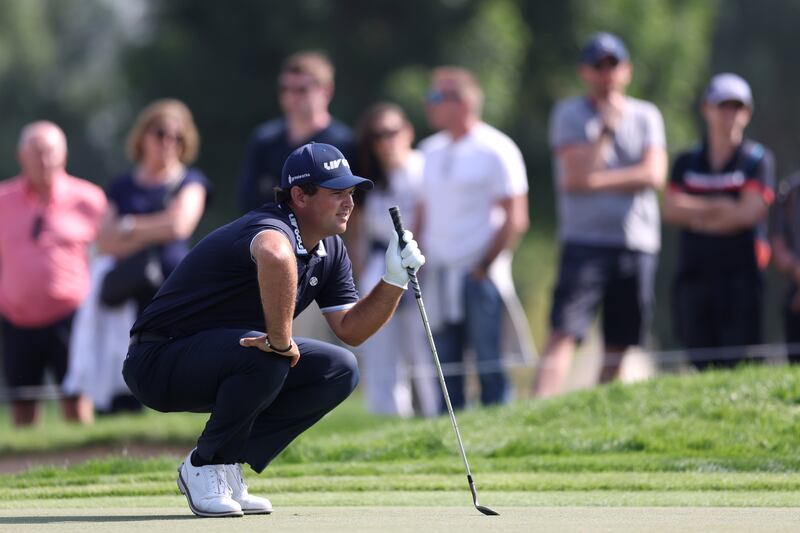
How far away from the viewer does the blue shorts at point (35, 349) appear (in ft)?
44.6

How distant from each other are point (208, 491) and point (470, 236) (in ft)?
18.1

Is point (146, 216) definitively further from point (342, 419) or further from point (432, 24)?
point (432, 24)

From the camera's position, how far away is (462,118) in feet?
42.6

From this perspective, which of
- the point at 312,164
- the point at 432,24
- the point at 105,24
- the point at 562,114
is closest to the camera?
the point at 312,164

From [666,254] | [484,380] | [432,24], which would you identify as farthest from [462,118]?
[666,254]

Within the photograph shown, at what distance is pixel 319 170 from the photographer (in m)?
7.63

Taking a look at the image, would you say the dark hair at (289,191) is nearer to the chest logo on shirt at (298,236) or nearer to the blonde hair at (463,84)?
the chest logo on shirt at (298,236)

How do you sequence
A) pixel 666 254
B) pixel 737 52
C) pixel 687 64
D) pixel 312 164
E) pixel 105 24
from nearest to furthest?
pixel 312 164, pixel 687 64, pixel 666 254, pixel 737 52, pixel 105 24

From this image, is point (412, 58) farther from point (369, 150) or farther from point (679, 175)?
point (679, 175)

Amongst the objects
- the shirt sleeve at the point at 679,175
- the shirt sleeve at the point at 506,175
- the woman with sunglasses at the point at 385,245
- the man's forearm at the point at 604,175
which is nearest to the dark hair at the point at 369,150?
the woman with sunglasses at the point at 385,245

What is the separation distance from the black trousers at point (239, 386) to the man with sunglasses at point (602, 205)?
4.46 metres

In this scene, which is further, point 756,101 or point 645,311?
point 756,101

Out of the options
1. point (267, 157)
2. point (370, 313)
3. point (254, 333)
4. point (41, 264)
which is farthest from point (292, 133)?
point (254, 333)

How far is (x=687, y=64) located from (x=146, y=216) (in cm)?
2252
